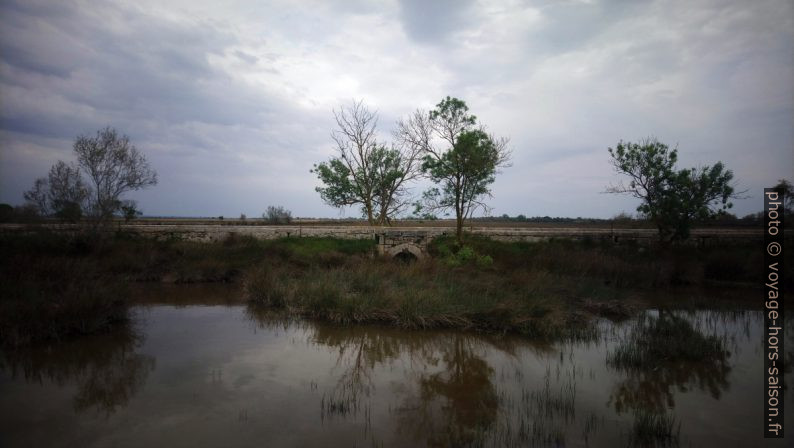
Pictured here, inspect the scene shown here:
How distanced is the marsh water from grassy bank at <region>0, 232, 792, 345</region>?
77cm

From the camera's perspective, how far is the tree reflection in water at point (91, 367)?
5.17 meters

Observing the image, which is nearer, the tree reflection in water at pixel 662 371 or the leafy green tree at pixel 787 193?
the tree reflection in water at pixel 662 371

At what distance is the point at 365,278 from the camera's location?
11.8m

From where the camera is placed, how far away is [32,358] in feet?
21.3

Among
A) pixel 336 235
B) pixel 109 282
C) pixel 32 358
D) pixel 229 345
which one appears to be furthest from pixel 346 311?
pixel 336 235

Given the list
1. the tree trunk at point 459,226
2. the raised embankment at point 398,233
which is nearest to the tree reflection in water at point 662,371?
the tree trunk at point 459,226

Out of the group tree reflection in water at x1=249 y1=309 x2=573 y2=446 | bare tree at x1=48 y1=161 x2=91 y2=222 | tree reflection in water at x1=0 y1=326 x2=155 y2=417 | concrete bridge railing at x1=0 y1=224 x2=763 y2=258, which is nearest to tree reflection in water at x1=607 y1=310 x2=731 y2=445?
tree reflection in water at x1=249 y1=309 x2=573 y2=446

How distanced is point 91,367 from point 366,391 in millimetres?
4760

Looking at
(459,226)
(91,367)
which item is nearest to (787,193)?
(459,226)

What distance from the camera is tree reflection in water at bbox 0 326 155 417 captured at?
517cm

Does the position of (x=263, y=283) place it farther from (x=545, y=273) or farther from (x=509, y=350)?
(x=545, y=273)

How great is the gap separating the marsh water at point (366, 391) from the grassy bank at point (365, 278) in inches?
30.4

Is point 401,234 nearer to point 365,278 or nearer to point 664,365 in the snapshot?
point 365,278

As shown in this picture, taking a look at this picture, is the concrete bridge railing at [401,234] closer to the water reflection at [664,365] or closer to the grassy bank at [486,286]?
the grassy bank at [486,286]
